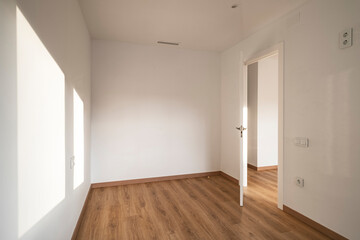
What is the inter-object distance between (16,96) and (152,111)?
2869mm

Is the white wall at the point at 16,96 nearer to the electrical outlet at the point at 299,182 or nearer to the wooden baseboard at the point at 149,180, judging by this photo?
the wooden baseboard at the point at 149,180

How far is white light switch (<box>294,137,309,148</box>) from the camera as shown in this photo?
90.1 inches

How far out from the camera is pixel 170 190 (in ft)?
10.9

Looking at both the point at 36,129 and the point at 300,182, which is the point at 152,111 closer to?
the point at 300,182

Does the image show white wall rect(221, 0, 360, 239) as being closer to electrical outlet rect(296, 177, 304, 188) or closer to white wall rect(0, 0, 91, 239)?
electrical outlet rect(296, 177, 304, 188)

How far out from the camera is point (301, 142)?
7.70 feet

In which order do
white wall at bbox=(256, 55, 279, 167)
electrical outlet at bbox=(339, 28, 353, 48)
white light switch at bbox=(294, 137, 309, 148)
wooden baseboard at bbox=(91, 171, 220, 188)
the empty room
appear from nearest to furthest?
the empty room, electrical outlet at bbox=(339, 28, 353, 48), white light switch at bbox=(294, 137, 309, 148), wooden baseboard at bbox=(91, 171, 220, 188), white wall at bbox=(256, 55, 279, 167)

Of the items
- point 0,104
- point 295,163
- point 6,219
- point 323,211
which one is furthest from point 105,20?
point 323,211

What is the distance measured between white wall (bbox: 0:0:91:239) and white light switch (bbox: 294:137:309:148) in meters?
2.48

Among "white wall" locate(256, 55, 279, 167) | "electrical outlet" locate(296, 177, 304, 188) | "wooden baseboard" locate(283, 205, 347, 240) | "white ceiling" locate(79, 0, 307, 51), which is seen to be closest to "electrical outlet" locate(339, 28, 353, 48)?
"white ceiling" locate(79, 0, 307, 51)

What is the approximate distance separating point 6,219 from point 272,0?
113 inches

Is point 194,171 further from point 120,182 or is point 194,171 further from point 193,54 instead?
point 193,54

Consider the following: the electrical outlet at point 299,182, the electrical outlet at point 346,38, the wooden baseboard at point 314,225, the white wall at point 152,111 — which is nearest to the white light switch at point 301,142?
the electrical outlet at point 299,182

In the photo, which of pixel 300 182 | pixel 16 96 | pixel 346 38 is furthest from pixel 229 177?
pixel 16 96
